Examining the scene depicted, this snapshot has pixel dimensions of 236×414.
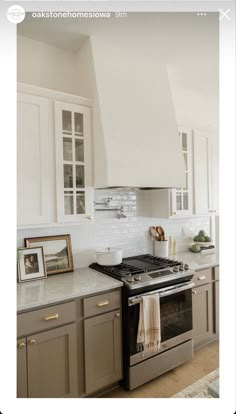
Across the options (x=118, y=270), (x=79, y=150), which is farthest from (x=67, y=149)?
(x=118, y=270)

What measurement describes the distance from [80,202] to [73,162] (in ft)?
0.95

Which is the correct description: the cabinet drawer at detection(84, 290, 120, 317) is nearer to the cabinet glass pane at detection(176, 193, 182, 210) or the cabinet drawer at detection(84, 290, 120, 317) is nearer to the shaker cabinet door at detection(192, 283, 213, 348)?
the shaker cabinet door at detection(192, 283, 213, 348)

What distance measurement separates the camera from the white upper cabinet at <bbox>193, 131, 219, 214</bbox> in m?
2.51

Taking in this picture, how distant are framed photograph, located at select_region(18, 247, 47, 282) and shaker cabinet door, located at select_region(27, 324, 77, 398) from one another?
429 mm

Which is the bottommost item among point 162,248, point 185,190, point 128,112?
point 162,248

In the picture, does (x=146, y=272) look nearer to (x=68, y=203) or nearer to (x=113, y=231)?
(x=113, y=231)

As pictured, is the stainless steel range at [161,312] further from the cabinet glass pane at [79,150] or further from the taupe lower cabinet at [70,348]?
the cabinet glass pane at [79,150]

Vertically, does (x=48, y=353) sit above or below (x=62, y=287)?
below

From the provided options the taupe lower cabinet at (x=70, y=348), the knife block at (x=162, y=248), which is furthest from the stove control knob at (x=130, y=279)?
the knife block at (x=162, y=248)

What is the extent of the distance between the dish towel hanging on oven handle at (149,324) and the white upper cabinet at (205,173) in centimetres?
119

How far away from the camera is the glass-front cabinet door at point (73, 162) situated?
64.4 inches

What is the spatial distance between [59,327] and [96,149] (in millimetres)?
1178

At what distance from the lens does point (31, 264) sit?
5.51 ft

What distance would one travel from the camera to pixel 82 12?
3.17ft
